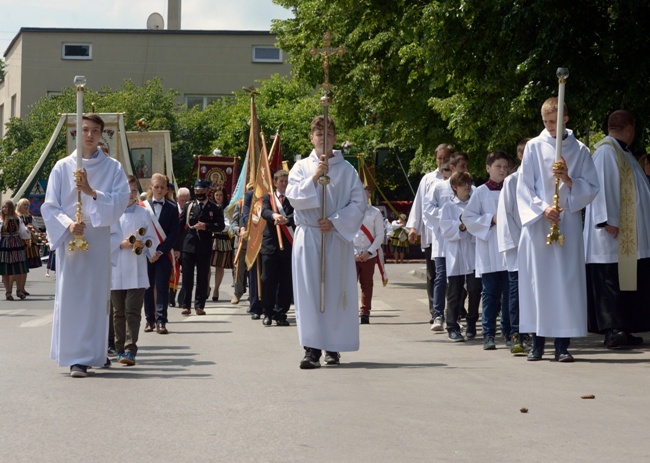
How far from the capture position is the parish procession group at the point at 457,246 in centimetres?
1066

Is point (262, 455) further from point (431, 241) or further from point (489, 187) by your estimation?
point (431, 241)

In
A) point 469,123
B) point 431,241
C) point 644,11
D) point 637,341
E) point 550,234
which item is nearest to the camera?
point 550,234

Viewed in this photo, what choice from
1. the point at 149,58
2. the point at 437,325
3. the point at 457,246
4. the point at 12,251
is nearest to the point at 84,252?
the point at 457,246

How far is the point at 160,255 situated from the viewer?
14672mm

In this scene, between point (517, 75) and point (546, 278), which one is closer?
point (546, 278)

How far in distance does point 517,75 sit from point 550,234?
4804 mm

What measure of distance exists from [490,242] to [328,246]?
7.60 ft

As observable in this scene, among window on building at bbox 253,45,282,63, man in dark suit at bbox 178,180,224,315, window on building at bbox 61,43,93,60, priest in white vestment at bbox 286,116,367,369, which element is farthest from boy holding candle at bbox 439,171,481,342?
window on building at bbox 61,43,93,60

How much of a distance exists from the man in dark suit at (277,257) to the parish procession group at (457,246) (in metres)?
2.46

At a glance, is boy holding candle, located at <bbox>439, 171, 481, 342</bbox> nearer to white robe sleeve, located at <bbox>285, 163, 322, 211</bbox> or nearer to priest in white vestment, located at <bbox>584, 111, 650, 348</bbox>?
priest in white vestment, located at <bbox>584, 111, 650, 348</bbox>

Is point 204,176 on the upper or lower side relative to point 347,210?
upper

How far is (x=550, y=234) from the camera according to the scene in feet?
37.4

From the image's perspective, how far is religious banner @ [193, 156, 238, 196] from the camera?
106 ft

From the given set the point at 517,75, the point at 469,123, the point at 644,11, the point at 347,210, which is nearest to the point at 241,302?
the point at 469,123
